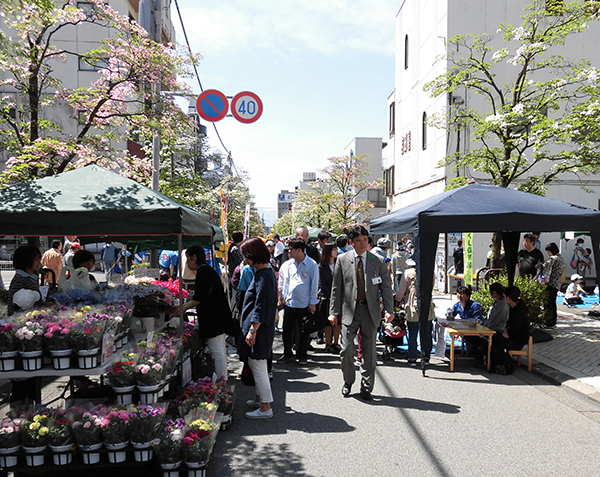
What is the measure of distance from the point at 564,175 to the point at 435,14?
878 cm

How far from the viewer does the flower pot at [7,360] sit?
3629 mm

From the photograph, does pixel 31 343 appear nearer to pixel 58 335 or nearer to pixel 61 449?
pixel 58 335

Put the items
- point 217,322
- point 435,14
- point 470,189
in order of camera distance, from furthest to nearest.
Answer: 1. point 435,14
2. point 470,189
3. point 217,322

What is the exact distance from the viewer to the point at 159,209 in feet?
14.5

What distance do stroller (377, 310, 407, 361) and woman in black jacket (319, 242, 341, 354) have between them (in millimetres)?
849

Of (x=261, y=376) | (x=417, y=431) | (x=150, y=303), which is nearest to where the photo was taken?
(x=417, y=431)

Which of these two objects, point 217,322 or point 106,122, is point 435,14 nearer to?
point 106,122

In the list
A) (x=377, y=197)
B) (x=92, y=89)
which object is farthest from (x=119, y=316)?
(x=377, y=197)

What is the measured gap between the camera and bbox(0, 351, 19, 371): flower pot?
143 inches

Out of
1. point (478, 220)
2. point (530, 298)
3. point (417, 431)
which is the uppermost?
point (478, 220)

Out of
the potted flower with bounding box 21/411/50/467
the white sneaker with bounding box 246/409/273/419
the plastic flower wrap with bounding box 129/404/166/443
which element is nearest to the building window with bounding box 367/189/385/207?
the white sneaker with bounding box 246/409/273/419

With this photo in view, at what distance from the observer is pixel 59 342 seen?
3672mm

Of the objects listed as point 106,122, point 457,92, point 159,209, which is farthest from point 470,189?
point 457,92

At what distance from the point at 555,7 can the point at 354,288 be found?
8.53 meters
